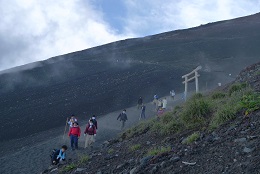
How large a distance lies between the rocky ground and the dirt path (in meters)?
3.99

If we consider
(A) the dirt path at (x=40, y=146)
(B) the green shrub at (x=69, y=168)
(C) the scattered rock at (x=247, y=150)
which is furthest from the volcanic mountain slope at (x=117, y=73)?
(C) the scattered rock at (x=247, y=150)

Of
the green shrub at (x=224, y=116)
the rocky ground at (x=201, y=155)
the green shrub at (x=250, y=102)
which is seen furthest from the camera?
the green shrub at (x=224, y=116)

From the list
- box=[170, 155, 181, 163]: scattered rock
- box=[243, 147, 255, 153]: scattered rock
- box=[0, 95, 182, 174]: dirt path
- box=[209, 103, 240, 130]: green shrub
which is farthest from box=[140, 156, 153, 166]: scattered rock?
box=[0, 95, 182, 174]: dirt path

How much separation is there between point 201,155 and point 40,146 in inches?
484

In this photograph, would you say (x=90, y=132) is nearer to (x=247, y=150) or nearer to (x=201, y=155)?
(x=201, y=155)

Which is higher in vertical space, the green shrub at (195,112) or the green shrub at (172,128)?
the green shrub at (195,112)

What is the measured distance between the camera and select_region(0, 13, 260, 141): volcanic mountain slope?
2670cm

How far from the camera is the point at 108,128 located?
18781 mm

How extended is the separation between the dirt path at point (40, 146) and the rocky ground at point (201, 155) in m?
3.99

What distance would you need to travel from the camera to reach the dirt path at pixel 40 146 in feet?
45.2

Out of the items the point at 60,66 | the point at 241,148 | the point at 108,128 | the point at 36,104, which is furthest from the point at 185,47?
the point at 241,148

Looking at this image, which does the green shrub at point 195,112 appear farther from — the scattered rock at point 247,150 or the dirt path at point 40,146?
the dirt path at point 40,146

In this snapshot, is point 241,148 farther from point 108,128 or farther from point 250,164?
point 108,128

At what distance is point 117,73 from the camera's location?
37.5m
